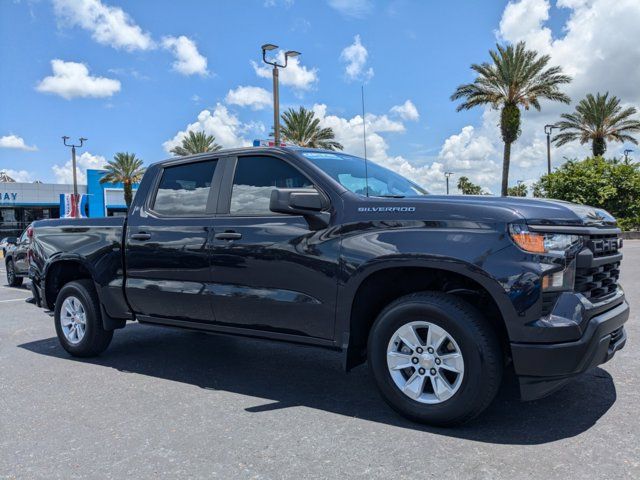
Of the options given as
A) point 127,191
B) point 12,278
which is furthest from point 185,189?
point 127,191

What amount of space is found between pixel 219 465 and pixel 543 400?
2395mm

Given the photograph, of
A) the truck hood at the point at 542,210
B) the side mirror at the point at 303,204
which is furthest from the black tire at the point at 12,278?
the truck hood at the point at 542,210

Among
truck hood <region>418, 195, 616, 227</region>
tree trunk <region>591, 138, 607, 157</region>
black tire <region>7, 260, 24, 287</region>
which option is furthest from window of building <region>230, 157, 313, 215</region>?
tree trunk <region>591, 138, 607, 157</region>

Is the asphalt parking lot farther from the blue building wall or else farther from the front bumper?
the blue building wall

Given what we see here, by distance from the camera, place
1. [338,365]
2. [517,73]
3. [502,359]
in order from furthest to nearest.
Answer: [517,73] < [338,365] < [502,359]

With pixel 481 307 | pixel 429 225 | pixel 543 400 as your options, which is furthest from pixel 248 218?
pixel 543 400

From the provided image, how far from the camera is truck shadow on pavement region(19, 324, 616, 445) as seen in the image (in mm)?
3717

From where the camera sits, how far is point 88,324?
222 inches

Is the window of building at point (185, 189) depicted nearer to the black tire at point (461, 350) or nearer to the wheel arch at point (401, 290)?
the wheel arch at point (401, 290)

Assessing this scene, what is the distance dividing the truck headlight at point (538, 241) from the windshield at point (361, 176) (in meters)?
1.12

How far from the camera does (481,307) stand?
3834mm

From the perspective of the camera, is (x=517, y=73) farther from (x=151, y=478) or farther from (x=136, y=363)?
(x=151, y=478)

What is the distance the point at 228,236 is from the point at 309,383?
4.57 feet

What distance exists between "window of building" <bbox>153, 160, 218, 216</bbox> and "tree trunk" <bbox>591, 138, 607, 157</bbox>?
120ft
